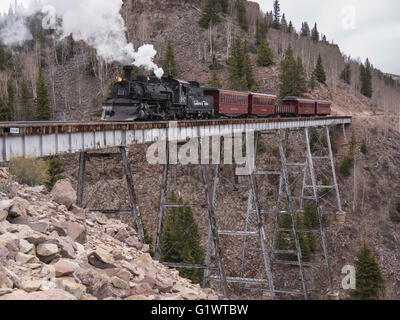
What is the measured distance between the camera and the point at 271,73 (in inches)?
2370

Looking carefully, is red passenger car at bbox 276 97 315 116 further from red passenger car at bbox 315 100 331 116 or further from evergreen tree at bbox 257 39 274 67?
evergreen tree at bbox 257 39 274 67

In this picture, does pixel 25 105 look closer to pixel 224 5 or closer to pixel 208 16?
pixel 208 16

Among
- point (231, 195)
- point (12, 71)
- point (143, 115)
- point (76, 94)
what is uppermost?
point (12, 71)

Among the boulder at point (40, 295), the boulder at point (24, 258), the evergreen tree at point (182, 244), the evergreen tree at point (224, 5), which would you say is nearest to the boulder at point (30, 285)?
the boulder at point (40, 295)

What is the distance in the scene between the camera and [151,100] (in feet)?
62.8

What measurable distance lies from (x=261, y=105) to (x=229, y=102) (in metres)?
5.32

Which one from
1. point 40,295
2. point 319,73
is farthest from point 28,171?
point 319,73

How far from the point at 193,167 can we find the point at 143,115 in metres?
26.6

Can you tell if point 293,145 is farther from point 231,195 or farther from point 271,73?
point 271,73

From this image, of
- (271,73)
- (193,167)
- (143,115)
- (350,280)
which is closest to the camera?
(143,115)

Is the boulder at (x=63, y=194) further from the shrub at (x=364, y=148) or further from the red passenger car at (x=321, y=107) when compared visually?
the shrub at (x=364, y=148)

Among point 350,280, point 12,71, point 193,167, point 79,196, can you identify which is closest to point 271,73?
point 193,167

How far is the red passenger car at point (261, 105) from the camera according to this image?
31.1 metres

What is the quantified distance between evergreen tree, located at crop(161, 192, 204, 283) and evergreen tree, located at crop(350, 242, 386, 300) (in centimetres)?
1130
